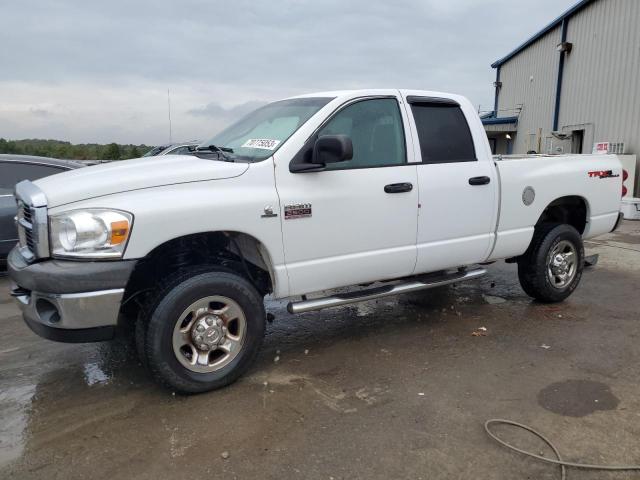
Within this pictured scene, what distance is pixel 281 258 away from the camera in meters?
3.78

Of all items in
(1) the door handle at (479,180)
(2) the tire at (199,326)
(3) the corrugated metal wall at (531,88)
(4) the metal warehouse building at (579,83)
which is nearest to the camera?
(2) the tire at (199,326)

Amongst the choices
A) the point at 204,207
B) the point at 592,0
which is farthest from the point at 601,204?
the point at 592,0

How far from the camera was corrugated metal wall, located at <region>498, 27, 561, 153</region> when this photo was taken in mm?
20297

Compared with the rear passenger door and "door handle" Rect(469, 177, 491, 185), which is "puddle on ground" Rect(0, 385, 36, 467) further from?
"door handle" Rect(469, 177, 491, 185)

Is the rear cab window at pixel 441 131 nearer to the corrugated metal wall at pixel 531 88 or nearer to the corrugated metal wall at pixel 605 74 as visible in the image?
the corrugated metal wall at pixel 605 74

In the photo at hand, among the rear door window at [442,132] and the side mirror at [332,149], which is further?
the rear door window at [442,132]

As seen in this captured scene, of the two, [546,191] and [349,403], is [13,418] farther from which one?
[546,191]

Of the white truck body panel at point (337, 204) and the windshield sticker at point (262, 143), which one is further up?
Answer: the windshield sticker at point (262, 143)

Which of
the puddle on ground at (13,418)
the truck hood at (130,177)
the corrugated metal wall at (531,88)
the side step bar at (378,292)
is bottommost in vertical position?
the puddle on ground at (13,418)

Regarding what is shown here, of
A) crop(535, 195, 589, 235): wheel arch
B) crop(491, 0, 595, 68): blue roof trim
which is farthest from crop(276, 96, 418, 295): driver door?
crop(491, 0, 595, 68): blue roof trim

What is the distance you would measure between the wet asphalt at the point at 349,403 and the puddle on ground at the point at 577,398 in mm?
14

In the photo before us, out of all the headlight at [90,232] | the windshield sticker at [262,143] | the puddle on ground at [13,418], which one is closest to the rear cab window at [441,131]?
the windshield sticker at [262,143]

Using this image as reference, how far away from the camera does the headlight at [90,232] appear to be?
3148 millimetres

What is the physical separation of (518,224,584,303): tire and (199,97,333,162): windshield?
2700 millimetres
